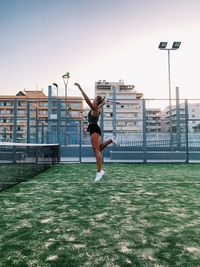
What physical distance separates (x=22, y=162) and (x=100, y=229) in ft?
17.9

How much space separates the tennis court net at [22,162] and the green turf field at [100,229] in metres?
1.47

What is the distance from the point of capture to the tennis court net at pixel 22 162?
5.68m

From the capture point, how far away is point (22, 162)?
24.1 feet

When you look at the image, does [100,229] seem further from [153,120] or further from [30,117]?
[30,117]

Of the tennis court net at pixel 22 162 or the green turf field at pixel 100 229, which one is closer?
the green turf field at pixel 100 229

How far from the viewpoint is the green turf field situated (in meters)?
1.76

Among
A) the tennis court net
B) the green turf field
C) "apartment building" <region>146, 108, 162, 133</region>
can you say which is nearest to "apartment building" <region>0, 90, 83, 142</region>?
the tennis court net

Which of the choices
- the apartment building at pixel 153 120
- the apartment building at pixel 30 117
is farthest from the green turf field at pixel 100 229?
the apartment building at pixel 153 120

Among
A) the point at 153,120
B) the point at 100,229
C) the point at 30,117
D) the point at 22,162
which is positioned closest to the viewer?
the point at 100,229

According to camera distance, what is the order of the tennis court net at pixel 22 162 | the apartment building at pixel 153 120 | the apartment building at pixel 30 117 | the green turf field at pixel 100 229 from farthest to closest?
the apartment building at pixel 30 117
the apartment building at pixel 153 120
the tennis court net at pixel 22 162
the green turf field at pixel 100 229

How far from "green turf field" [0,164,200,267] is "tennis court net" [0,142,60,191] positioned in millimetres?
1468

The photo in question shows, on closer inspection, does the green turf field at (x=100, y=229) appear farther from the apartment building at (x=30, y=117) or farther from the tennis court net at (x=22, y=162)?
the apartment building at (x=30, y=117)

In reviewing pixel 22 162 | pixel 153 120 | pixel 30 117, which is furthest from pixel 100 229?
pixel 30 117

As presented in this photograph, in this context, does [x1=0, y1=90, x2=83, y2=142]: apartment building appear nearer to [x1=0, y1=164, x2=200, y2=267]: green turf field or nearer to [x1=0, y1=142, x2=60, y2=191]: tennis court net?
[x1=0, y1=142, x2=60, y2=191]: tennis court net
